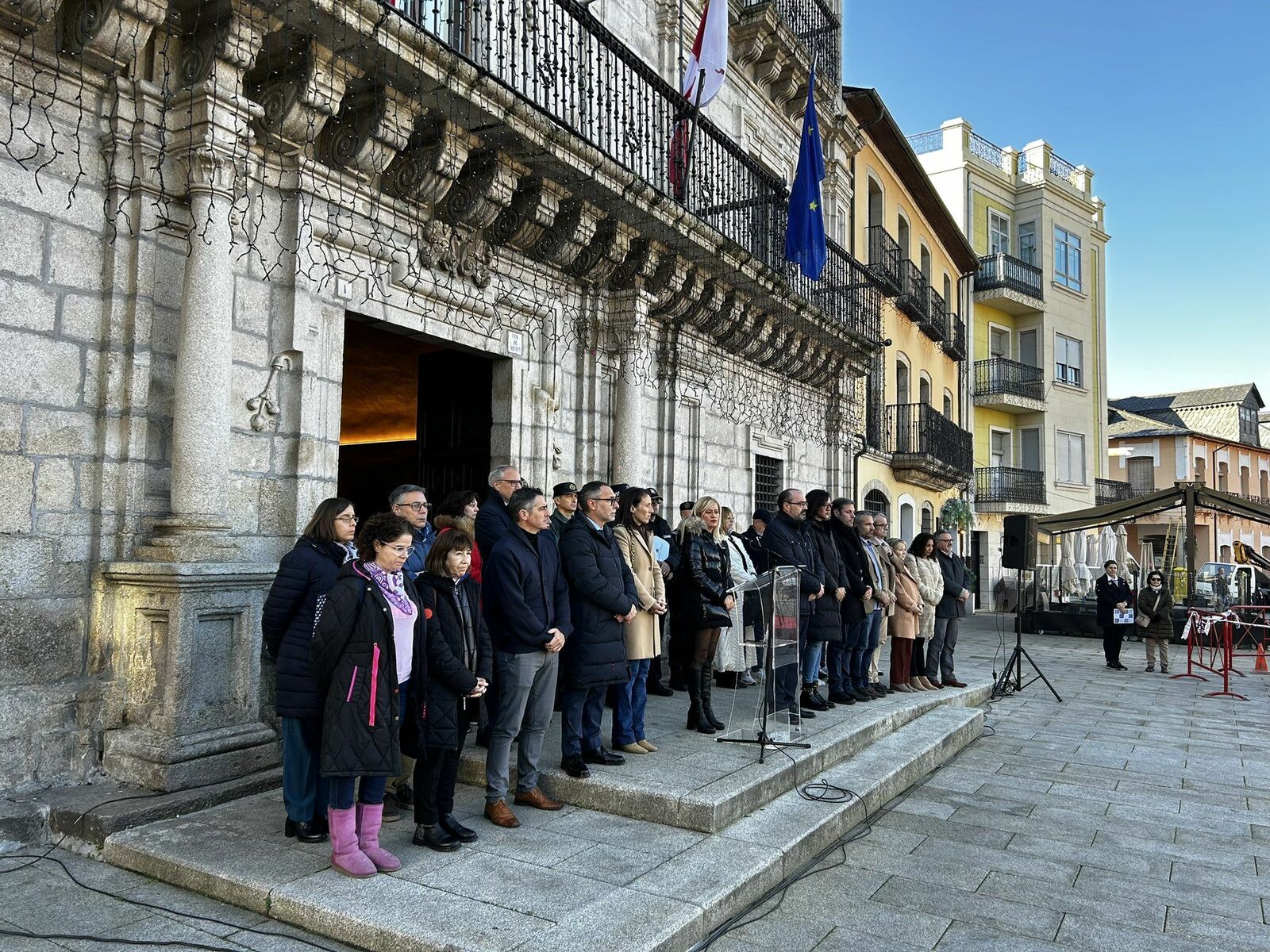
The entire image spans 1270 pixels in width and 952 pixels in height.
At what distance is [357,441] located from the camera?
471 inches

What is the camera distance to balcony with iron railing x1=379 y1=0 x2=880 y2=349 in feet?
22.5

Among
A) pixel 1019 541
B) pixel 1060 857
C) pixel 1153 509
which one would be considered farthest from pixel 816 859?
pixel 1153 509

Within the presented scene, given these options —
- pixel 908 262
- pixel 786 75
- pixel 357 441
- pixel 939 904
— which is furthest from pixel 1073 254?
pixel 939 904

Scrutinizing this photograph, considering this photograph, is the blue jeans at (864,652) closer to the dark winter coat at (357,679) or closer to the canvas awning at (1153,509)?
the dark winter coat at (357,679)

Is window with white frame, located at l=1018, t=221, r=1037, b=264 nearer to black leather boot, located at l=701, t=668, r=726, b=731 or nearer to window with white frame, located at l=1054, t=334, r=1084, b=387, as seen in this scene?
window with white frame, located at l=1054, t=334, r=1084, b=387

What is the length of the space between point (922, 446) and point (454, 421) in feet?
47.5

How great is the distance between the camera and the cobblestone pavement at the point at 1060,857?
3.81 meters

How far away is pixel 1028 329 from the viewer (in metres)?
29.9

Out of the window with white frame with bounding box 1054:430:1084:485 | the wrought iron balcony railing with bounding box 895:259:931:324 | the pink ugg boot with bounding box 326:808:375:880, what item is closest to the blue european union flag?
the wrought iron balcony railing with bounding box 895:259:931:324

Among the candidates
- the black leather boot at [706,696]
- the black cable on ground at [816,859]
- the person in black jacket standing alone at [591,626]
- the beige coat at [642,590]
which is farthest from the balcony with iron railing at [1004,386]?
the person in black jacket standing alone at [591,626]

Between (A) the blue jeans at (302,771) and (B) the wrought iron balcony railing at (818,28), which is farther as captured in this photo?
(B) the wrought iron balcony railing at (818,28)

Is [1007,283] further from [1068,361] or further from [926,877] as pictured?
[926,877]

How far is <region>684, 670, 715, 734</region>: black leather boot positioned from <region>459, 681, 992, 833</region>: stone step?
4.1 inches

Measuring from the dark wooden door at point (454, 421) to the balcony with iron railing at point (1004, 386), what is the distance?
22909 millimetres
